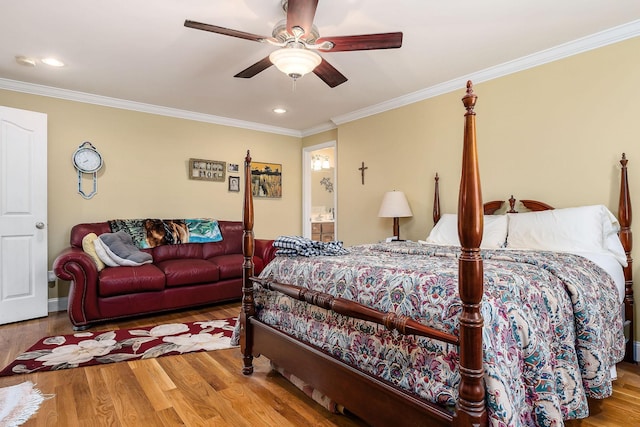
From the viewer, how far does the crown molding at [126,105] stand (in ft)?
12.3

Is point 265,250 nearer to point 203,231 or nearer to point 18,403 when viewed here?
Answer: point 203,231

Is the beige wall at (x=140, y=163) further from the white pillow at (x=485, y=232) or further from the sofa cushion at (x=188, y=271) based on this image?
the white pillow at (x=485, y=232)

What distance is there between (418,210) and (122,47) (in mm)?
3268

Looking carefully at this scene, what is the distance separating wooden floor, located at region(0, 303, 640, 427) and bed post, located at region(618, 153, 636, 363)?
20 centimetres

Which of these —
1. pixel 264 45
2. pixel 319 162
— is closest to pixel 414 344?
pixel 264 45

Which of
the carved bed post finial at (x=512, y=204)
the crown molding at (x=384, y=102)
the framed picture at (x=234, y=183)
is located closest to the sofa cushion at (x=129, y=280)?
the framed picture at (x=234, y=183)

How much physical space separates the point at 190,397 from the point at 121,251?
222 centimetres

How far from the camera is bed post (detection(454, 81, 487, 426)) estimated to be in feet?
3.71

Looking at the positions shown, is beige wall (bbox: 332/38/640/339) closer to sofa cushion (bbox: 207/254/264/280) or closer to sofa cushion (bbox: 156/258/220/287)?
sofa cushion (bbox: 207/254/264/280)

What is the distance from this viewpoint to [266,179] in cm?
564

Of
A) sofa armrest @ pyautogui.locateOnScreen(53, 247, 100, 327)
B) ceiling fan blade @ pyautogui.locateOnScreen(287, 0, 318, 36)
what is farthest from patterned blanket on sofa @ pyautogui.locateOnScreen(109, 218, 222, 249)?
ceiling fan blade @ pyautogui.locateOnScreen(287, 0, 318, 36)

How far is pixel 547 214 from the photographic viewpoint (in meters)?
2.76

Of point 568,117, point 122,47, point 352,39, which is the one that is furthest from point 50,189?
point 568,117

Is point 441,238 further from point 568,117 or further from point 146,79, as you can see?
point 146,79
